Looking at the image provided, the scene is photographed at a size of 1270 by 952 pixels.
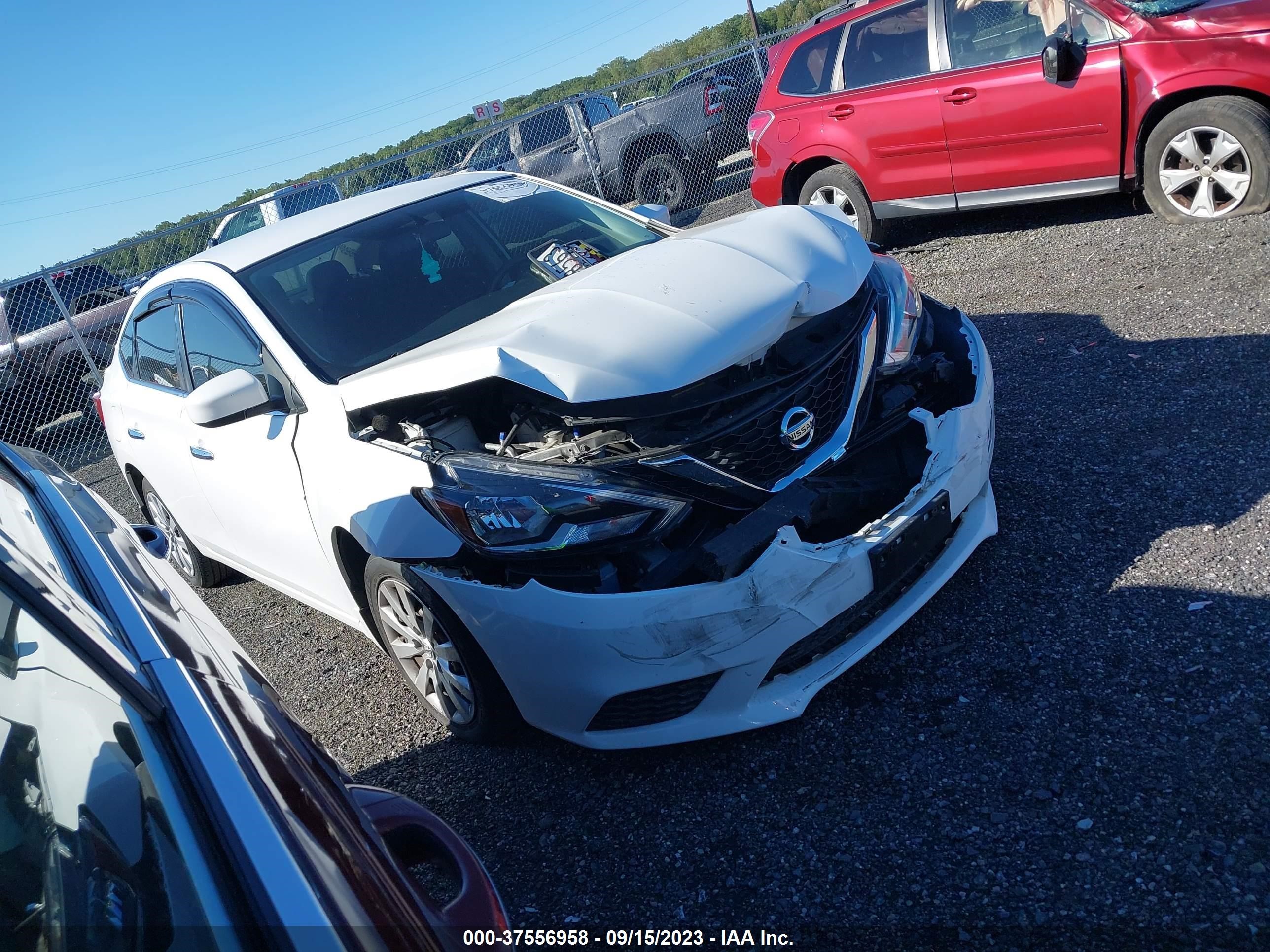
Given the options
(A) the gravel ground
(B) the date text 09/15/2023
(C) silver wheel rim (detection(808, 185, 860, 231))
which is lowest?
(B) the date text 09/15/2023

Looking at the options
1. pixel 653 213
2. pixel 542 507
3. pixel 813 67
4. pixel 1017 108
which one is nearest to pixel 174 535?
pixel 653 213

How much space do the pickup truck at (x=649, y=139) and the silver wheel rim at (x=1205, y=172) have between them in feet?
24.1

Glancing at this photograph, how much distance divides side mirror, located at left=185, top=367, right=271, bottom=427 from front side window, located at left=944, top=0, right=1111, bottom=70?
5.70m

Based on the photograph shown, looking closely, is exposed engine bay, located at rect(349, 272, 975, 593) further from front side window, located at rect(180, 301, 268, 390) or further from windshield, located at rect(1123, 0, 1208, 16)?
windshield, located at rect(1123, 0, 1208, 16)

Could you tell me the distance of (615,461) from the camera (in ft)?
9.02

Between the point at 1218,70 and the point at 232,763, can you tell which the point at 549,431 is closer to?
the point at 232,763

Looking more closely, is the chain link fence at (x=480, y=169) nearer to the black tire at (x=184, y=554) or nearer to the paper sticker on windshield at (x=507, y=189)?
the black tire at (x=184, y=554)

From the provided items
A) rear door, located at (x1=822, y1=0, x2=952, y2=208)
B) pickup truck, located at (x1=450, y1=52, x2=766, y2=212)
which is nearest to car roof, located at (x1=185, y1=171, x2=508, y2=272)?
rear door, located at (x1=822, y1=0, x2=952, y2=208)

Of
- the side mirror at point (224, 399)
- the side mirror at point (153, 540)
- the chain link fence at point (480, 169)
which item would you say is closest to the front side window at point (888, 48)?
the chain link fence at point (480, 169)

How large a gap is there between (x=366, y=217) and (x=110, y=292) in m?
9.95

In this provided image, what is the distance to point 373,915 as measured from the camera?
→ 4.19 ft

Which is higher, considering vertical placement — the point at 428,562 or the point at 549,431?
the point at 549,431

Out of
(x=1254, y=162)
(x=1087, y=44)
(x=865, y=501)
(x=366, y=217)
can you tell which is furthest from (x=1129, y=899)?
(x=1087, y=44)

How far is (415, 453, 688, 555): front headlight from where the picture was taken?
267 cm
